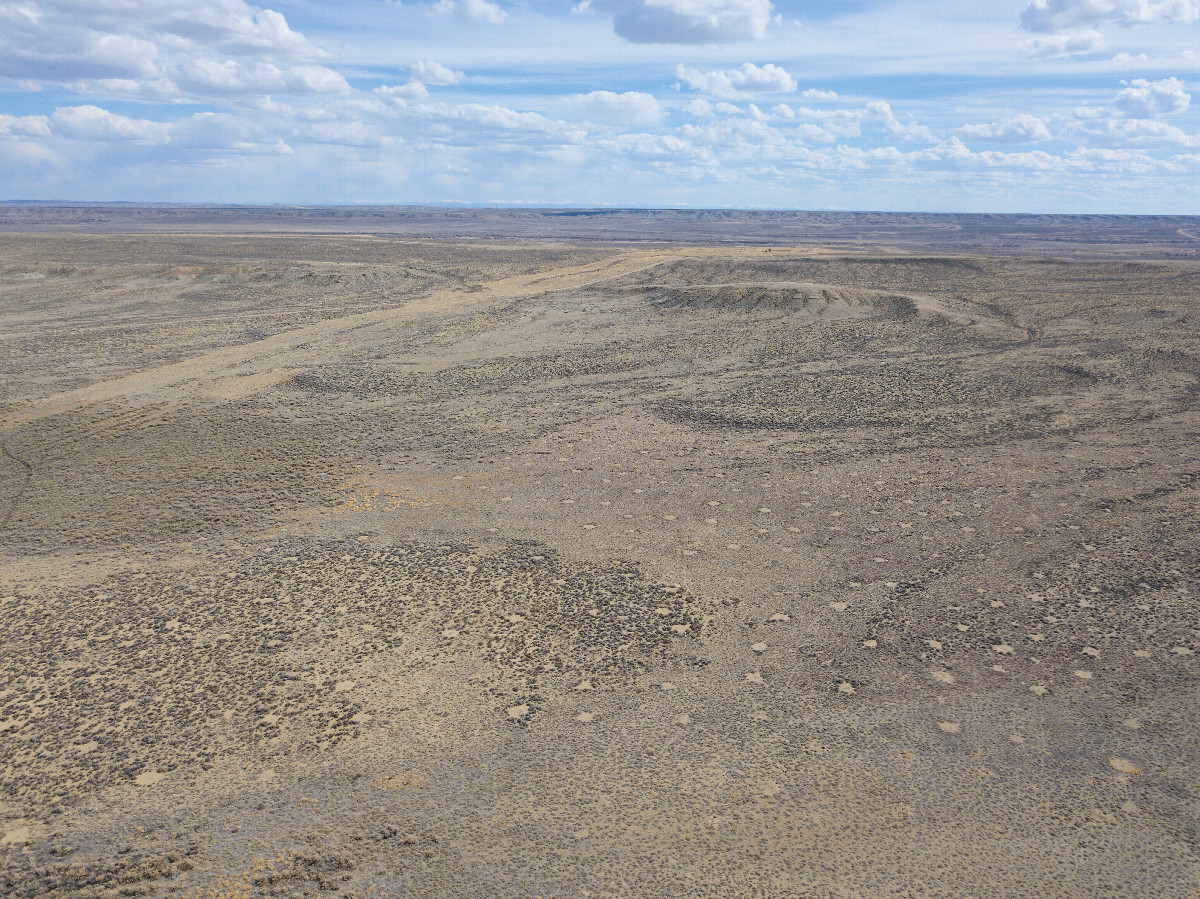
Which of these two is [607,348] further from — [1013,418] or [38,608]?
[38,608]

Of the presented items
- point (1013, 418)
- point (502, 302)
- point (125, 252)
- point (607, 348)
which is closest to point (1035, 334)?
point (1013, 418)

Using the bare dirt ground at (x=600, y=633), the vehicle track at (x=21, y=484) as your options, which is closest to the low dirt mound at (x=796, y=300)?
the bare dirt ground at (x=600, y=633)

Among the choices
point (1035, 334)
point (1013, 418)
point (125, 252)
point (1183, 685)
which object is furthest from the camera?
point (125, 252)

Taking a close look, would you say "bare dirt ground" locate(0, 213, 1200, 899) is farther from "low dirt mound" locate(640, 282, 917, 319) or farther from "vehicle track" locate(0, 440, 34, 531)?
"low dirt mound" locate(640, 282, 917, 319)

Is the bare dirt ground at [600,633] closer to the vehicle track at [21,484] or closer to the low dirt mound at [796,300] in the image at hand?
the vehicle track at [21,484]

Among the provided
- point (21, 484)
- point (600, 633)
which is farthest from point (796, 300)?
point (21, 484)

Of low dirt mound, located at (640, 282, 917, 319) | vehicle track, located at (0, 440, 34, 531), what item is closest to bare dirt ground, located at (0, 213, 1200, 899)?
vehicle track, located at (0, 440, 34, 531)

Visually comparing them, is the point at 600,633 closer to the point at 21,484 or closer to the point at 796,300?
the point at 21,484
